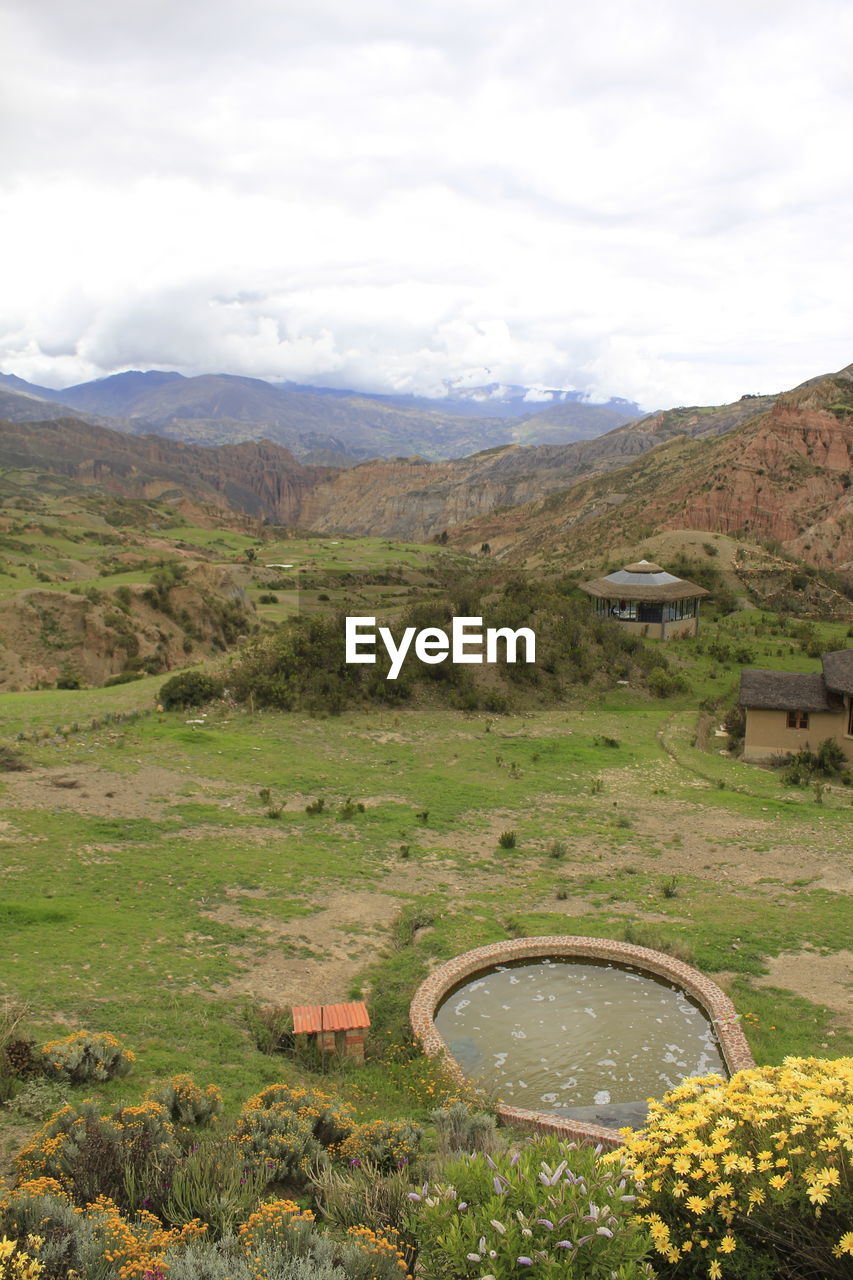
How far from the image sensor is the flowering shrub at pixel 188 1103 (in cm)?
566

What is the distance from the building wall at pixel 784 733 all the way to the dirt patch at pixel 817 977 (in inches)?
421

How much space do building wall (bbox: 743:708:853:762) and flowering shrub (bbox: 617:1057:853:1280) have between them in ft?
56.1

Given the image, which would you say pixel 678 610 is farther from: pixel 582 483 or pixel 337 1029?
pixel 582 483

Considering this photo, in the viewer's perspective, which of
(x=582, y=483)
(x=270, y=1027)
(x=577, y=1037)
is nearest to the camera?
(x=270, y=1027)

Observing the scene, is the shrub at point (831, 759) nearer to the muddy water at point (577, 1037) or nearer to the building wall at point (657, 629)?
the muddy water at point (577, 1037)

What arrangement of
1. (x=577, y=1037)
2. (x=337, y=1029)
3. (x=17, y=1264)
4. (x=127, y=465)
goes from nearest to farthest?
1. (x=17, y=1264)
2. (x=337, y=1029)
3. (x=577, y=1037)
4. (x=127, y=465)

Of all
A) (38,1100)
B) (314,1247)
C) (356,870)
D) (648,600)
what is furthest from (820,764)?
(314,1247)

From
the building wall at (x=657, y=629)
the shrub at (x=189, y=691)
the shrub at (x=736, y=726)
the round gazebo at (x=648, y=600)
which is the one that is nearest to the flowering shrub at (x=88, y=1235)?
the shrub at (x=189, y=691)

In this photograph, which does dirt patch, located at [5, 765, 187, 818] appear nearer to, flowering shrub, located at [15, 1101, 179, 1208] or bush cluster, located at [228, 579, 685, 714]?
bush cluster, located at [228, 579, 685, 714]

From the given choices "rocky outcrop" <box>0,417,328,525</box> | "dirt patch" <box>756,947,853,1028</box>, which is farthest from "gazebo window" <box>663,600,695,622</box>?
"rocky outcrop" <box>0,417,328,525</box>

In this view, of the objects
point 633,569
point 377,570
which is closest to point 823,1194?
point 633,569

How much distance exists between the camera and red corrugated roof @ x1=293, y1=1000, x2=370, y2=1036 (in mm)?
7352

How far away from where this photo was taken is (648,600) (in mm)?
34625

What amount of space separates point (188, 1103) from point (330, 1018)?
6.37 feet
